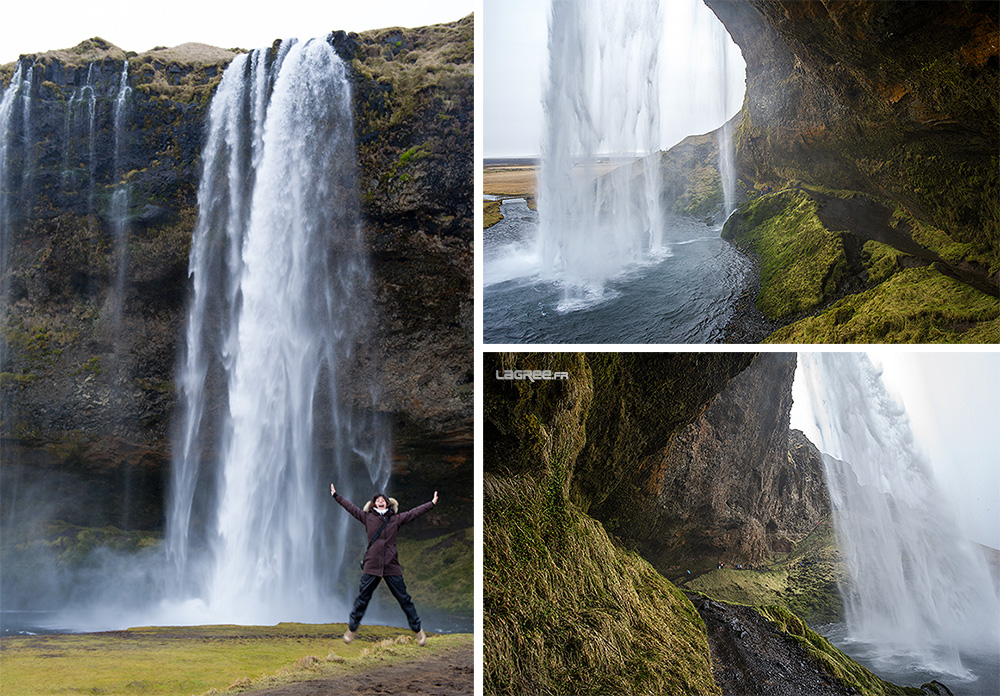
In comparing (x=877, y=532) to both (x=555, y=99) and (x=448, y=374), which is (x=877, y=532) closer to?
(x=448, y=374)

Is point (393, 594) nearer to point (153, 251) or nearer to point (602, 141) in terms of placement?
point (153, 251)

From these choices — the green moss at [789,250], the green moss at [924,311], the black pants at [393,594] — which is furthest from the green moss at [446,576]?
the green moss at [924,311]

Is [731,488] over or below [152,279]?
below

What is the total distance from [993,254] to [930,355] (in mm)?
722

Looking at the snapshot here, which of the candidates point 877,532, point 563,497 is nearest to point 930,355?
point 877,532

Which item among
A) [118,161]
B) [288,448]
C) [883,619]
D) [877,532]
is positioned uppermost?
[118,161]

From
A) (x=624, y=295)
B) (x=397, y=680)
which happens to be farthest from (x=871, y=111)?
(x=397, y=680)

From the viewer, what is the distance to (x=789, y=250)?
12.7ft

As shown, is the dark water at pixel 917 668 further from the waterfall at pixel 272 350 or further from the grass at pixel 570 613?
the waterfall at pixel 272 350

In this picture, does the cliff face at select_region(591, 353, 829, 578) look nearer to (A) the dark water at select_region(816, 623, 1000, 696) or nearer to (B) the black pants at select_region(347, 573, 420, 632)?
(A) the dark water at select_region(816, 623, 1000, 696)

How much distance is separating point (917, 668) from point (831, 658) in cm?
52

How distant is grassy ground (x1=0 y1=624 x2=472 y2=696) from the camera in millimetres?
3988

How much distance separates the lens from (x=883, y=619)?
3750mm

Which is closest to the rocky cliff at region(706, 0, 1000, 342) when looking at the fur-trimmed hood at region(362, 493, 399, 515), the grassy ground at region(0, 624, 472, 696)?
the fur-trimmed hood at region(362, 493, 399, 515)
